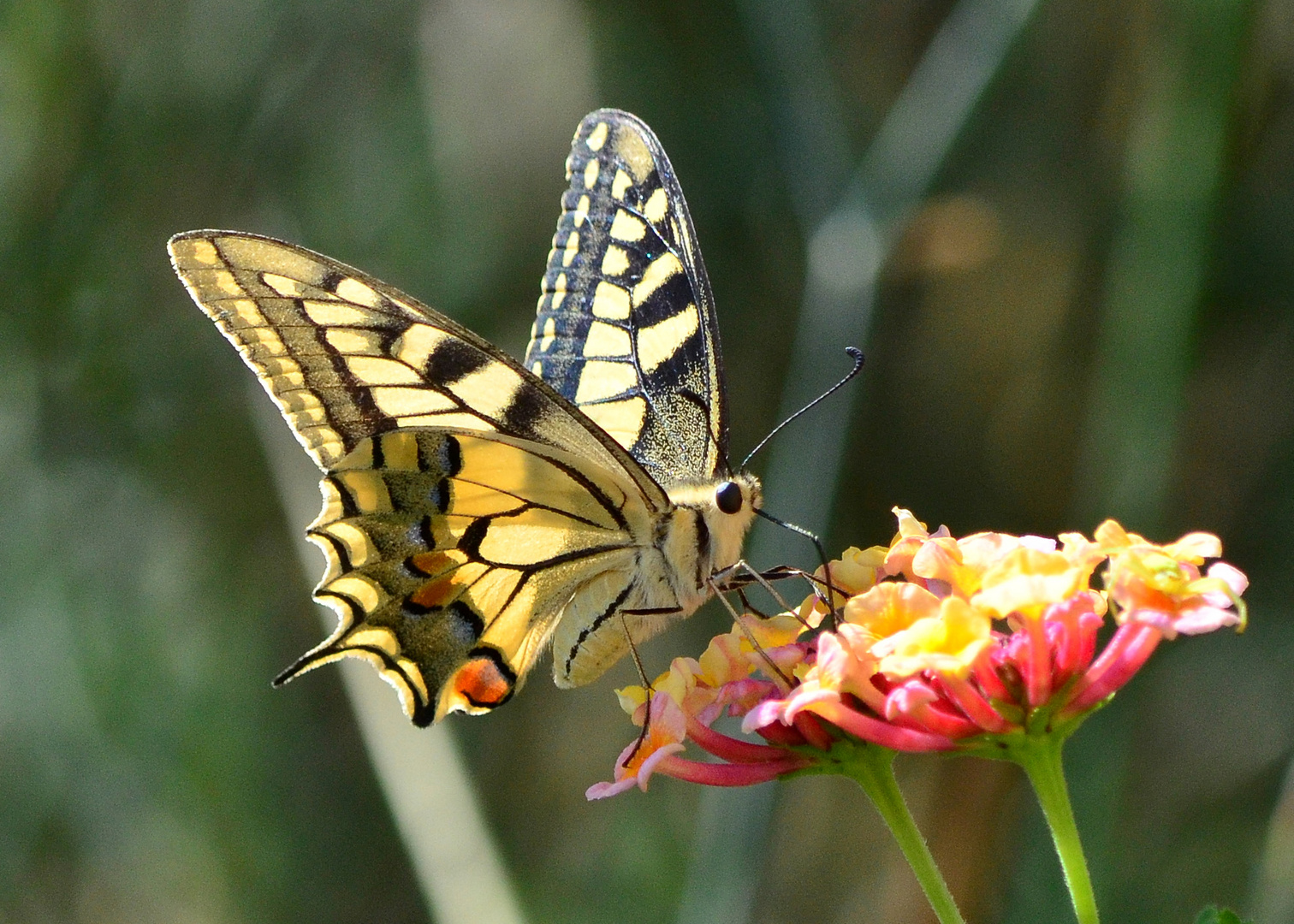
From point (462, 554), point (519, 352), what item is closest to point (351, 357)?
point (462, 554)

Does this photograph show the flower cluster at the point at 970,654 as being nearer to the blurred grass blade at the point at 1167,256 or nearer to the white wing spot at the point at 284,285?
the white wing spot at the point at 284,285

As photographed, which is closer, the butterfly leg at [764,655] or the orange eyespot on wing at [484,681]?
the butterfly leg at [764,655]

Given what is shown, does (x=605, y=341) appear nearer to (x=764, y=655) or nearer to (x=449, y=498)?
(x=449, y=498)

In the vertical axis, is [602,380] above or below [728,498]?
above

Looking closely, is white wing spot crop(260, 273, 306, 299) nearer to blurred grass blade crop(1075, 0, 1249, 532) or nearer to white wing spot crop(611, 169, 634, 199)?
white wing spot crop(611, 169, 634, 199)

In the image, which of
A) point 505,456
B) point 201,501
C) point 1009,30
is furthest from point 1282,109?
point 201,501

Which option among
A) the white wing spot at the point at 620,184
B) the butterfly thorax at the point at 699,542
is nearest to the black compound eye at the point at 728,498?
the butterfly thorax at the point at 699,542

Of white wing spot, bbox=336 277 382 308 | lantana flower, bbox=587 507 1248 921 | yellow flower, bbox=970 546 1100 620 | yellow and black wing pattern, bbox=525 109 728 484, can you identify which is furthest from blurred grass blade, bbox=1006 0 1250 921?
white wing spot, bbox=336 277 382 308

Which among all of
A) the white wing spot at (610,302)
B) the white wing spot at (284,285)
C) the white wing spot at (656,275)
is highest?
the white wing spot at (284,285)
